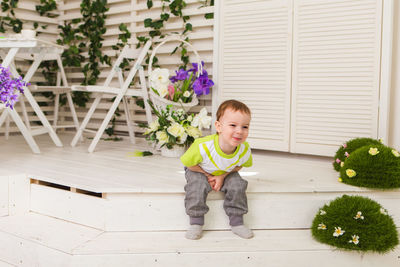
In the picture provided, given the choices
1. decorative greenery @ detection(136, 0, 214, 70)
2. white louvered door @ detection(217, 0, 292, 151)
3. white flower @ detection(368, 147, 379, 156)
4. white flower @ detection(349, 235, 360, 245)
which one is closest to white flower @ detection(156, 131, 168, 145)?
white louvered door @ detection(217, 0, 292, 151)

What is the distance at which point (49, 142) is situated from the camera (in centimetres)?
373

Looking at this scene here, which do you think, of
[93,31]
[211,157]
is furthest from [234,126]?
[93,31]

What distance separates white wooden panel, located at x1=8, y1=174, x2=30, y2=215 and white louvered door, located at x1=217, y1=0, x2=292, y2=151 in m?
1.59

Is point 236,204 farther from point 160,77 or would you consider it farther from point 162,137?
point 160,77

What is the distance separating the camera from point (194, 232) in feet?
6.24

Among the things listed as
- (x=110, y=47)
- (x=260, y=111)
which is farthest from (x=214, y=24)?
(x=110, y=47)

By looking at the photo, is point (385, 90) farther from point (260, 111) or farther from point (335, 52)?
point (260, 111)

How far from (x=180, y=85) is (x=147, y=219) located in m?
1.57

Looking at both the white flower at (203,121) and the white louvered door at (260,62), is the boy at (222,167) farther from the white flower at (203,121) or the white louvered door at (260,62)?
the white louvered door at (260,62)

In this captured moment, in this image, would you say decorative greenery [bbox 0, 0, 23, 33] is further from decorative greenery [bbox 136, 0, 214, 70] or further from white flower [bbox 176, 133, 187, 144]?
white flower [bbox 176, 133, 187, 144]

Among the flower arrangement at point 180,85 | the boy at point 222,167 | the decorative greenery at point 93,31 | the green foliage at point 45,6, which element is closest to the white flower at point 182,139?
the flower arrangement at point 180,85

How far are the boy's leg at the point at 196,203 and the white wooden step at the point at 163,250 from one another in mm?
50

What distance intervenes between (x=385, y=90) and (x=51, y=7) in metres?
3.38

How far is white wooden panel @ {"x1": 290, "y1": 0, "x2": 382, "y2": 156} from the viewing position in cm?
272
